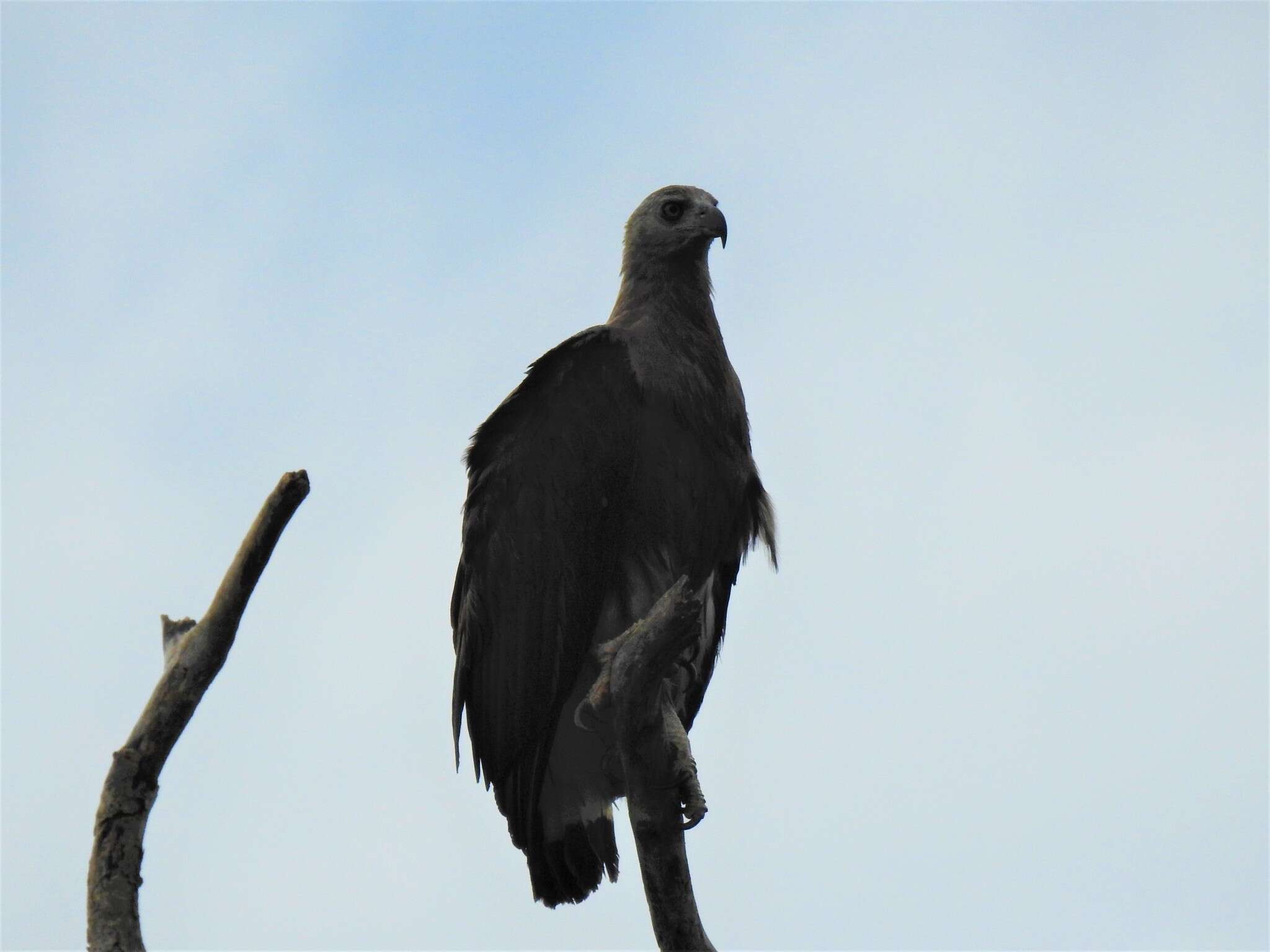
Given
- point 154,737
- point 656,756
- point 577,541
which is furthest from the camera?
point 577,541

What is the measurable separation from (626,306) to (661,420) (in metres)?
1.02

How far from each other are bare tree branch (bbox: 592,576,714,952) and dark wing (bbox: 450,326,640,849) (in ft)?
4.51

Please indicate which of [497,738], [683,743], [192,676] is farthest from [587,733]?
[192,676]

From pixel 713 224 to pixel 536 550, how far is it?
207 centimetres

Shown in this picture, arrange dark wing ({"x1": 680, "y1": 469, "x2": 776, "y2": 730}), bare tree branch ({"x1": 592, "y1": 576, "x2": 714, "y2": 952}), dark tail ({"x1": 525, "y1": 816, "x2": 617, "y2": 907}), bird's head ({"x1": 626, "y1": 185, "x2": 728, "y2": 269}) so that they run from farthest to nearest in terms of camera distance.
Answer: bird's head ({"x1": 626, "y1": 185, "x2": 728, "y2": 269}) → dark wing ({"x1": 680, "y1": 469, "x2": 776, "y2": 730}) → dark tail ({"x1": 525, "y1": 816, "x2": 617, "y2": 907}) → bare tree branch ({"x1": 592, "y1": 576, "x2": 714, "y2": 952})

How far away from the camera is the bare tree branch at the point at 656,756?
446cm

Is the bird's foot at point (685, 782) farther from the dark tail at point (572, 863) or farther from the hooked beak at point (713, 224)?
the hooked beak at point (713, 224)

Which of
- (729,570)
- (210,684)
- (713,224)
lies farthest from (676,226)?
(210,684)

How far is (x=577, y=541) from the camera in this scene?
632 centimetres

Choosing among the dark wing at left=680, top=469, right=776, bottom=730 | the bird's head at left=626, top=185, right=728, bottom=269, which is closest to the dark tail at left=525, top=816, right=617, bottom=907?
the dark wing at left=680, top=469, right=776, bottom=730

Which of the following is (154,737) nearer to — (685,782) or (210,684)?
(210,684)

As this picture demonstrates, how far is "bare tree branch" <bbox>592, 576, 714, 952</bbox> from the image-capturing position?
4.46 meters

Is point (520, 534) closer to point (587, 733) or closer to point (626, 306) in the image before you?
point (587, 733)

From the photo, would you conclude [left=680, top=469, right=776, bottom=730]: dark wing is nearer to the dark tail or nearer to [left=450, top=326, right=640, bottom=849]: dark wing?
[left=450, top=326, right=640, bottom=849]: dark wing
